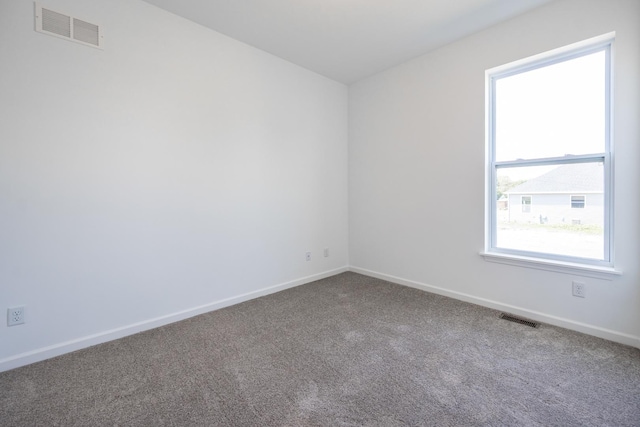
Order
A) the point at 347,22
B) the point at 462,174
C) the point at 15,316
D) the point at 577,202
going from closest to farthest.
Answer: the point at 15,316 → the point at 577,202 → the point at 347,22 → the point at 462,174

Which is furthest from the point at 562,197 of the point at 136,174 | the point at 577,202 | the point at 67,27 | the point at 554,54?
the point at 67,27

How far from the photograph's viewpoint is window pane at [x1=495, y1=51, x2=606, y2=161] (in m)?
2.29

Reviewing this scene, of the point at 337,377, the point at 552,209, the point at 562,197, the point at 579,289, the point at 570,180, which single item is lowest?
the point at 337,377

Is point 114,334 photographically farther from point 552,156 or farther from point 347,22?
point 552,156

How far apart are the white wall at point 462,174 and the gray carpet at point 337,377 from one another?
311 mm

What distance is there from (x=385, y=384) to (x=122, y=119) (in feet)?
9.10

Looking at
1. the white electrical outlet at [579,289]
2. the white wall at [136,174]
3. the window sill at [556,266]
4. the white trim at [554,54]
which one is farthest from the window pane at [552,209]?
the white wall at [136,174]

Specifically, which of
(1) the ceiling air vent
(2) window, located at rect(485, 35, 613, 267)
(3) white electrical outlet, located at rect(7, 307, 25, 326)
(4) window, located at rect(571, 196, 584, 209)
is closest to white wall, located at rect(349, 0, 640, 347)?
(2) window, located at rect(485, 35, 613, 267)

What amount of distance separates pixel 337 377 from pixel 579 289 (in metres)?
2.17

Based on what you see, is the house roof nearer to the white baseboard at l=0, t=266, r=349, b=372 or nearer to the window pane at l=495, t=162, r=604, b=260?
the window pane at l=495, t=162, r=604, b=260

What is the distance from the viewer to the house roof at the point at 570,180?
2.29 metres

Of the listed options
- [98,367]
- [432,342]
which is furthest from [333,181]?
[98,367]

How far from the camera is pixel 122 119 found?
89.3 inches

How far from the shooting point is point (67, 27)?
2.03 m
